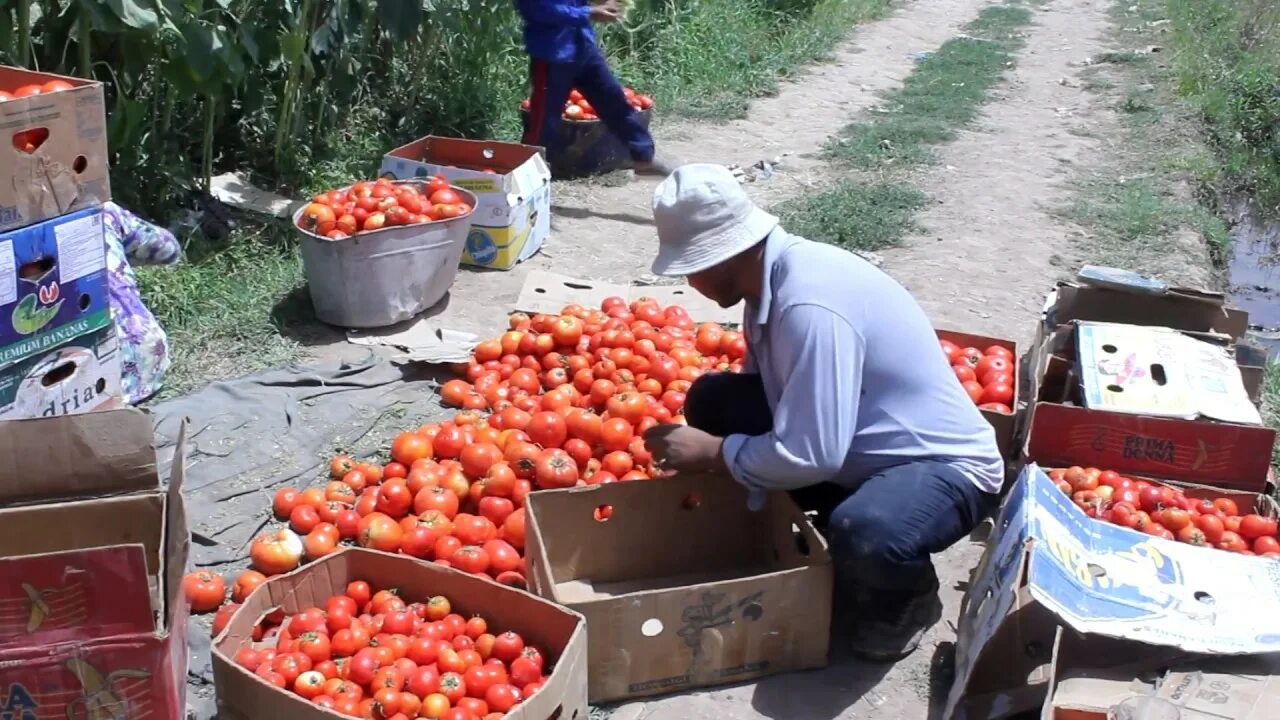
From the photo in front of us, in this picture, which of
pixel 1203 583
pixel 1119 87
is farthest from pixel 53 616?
pixel 1119 87

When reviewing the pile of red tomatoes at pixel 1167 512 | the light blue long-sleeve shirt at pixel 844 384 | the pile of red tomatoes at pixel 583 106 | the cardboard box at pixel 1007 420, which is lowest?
the pile of red tomatoes at pixel 583 106

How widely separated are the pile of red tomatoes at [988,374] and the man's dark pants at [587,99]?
→ 11.2 ft

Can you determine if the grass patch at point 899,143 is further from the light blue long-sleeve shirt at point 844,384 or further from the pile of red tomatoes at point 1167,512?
the light blue long-sleeve shirt at point 844,384

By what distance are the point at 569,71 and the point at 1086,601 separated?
16.9 ft

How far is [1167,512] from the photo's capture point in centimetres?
363

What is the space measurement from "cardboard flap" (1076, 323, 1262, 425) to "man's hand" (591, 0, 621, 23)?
158 inches

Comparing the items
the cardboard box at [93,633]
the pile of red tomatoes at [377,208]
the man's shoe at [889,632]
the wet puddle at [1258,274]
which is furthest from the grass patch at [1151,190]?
the cardboard box at [93,633]

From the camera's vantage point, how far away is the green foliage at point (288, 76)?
5602 millimetres

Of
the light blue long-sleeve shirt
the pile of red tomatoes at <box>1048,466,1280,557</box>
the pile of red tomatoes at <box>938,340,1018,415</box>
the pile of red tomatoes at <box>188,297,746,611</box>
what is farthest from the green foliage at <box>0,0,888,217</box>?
the pile of red tomatoes at <box>1048,466,1280,557</box>

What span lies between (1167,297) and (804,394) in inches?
88.9

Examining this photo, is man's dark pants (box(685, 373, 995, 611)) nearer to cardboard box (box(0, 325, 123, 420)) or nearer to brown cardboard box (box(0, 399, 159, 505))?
brown cardboard box (box(0, 399, 159, 505))

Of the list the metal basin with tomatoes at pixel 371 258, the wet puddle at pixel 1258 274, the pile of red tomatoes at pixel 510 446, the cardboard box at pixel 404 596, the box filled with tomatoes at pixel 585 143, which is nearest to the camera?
the cardboard box at pixel 404 596

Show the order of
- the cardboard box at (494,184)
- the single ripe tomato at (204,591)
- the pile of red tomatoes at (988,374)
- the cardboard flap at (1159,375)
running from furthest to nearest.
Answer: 1. the cardboard box at (494,184)
2. the pile of red tomatoes at (988,374)
3. the cardboard flap at (1159,375)
4. the single ripe tomato at (204,591)

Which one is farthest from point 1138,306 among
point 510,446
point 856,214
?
point 856,214
